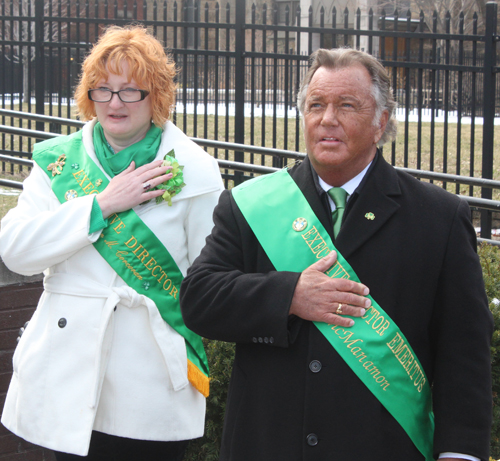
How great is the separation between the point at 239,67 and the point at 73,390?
4963 mm

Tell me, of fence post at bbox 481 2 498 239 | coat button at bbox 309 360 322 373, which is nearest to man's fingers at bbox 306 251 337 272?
coat button at bbox 309 360 322 373

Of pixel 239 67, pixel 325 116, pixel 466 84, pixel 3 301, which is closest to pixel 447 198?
pixel 325 116

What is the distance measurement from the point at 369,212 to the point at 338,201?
5.5 inches

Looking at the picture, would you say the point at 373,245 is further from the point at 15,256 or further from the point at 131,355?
the point at 15,256

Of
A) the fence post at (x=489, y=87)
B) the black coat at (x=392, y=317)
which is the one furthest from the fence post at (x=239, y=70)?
the black coat at (x=392, y=317)

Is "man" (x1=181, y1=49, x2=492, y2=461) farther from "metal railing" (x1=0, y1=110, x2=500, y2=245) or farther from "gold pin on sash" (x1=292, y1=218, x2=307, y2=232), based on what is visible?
"metal railing" (x1=0, y1=110, x2=500, y2=245)

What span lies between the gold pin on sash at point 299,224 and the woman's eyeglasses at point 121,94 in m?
0.87

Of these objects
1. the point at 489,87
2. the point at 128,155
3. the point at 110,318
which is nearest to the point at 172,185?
the point at 128,155

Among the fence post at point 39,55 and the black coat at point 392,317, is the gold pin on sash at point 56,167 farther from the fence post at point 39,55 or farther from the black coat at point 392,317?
the fence post at point 39,55

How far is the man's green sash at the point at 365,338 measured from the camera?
2.00m

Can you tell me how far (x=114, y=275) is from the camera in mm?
2553

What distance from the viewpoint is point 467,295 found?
1.99 m

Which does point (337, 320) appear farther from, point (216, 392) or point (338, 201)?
point (216, 392)

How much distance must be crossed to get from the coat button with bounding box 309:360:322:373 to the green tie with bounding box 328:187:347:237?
44cm
